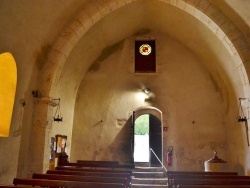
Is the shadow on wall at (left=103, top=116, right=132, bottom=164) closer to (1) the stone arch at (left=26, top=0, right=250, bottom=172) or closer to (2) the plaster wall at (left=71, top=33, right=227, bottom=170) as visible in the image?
(2) the plaster wall at (left=71, top=33, right=227, bottom=170)

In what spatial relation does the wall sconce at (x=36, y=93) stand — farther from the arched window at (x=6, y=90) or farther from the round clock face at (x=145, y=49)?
the round clock face at (x=145, y=49)

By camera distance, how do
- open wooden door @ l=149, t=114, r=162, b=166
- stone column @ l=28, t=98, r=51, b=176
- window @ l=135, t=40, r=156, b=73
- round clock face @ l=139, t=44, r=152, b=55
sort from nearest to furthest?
stone column @ l=28, t=98, r=51, b=176
window @ l=135, t=40, r=156, b=73
round clock face @ l=139, t=44, r=152, b=55
open wooden door @ l=149, t=114, r=162, b=166

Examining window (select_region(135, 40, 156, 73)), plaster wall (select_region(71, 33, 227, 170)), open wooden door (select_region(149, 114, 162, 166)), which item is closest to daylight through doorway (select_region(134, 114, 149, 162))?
open wooden door (select_region(149, 114, 162, 166))

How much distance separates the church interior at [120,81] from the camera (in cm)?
554

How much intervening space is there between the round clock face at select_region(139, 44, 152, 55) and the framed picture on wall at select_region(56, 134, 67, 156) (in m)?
4.42

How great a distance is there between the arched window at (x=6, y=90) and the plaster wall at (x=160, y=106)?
13.4 ft

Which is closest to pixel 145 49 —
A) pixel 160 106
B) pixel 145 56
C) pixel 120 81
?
pixel 145 56

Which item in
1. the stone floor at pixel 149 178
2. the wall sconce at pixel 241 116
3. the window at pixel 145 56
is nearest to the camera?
the wall sconce at pixel 241 116

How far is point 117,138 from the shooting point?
901 cm

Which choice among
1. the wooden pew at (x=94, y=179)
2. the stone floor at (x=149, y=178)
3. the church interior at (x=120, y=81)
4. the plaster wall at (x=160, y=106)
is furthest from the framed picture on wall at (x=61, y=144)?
the wooden pew at (x=94, y=179)

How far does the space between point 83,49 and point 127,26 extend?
1.93 metres

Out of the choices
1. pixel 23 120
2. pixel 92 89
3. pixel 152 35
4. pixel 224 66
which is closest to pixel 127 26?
pixel 152 35

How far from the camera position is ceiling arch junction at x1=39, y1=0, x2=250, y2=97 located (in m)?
6.12

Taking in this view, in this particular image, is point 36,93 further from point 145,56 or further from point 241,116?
point 241,116
